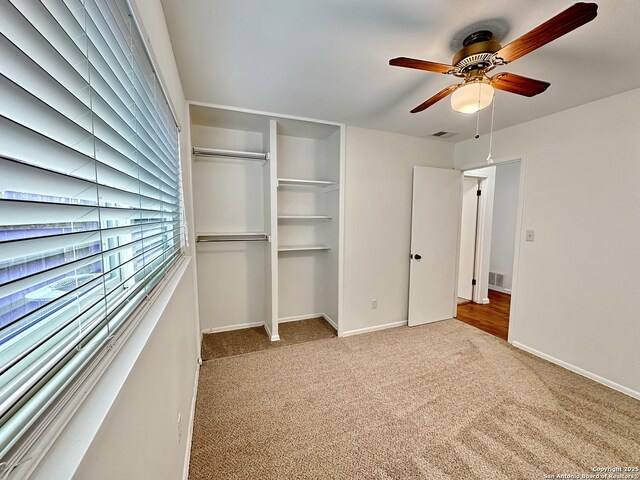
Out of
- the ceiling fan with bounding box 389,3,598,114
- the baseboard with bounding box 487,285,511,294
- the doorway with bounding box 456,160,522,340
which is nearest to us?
the ceiling fan with bounding box 389,3,598,114

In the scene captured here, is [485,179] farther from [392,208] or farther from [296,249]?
[296,249]

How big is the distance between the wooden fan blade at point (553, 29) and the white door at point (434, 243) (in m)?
1.98

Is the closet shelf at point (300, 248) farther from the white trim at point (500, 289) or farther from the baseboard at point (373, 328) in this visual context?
the white trim at point (500, 289)

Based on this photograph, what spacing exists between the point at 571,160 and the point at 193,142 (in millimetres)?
3777

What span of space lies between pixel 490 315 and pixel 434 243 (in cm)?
151

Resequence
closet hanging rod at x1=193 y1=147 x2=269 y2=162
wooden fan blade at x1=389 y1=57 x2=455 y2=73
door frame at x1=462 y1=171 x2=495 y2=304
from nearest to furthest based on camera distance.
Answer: wooden fan blade at x1=389 y1=57 x2=455 y2=73, closet hanging rod at x1=193 y1=147 x2=269 y2=162, door frame at x1=462 y1=171 x2=495 y2=304

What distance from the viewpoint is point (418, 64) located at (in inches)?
56.5

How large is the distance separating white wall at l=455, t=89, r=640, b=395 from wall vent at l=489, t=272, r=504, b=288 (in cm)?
244

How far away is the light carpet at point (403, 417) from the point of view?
1.53 meters

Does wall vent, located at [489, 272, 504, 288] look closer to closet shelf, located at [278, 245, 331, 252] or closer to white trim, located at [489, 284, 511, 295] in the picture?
white trim, located at [489, 284, 511, 295]

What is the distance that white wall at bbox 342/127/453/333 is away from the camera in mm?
3094

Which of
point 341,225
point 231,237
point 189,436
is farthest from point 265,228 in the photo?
point 189,436

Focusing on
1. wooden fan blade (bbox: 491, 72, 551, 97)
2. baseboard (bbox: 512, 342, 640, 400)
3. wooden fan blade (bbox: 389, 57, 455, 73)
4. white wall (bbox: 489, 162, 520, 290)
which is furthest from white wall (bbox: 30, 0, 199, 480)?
white wall (bbox: 489, 162, 520, 290)

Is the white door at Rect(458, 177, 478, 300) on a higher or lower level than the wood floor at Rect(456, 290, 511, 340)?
higher
